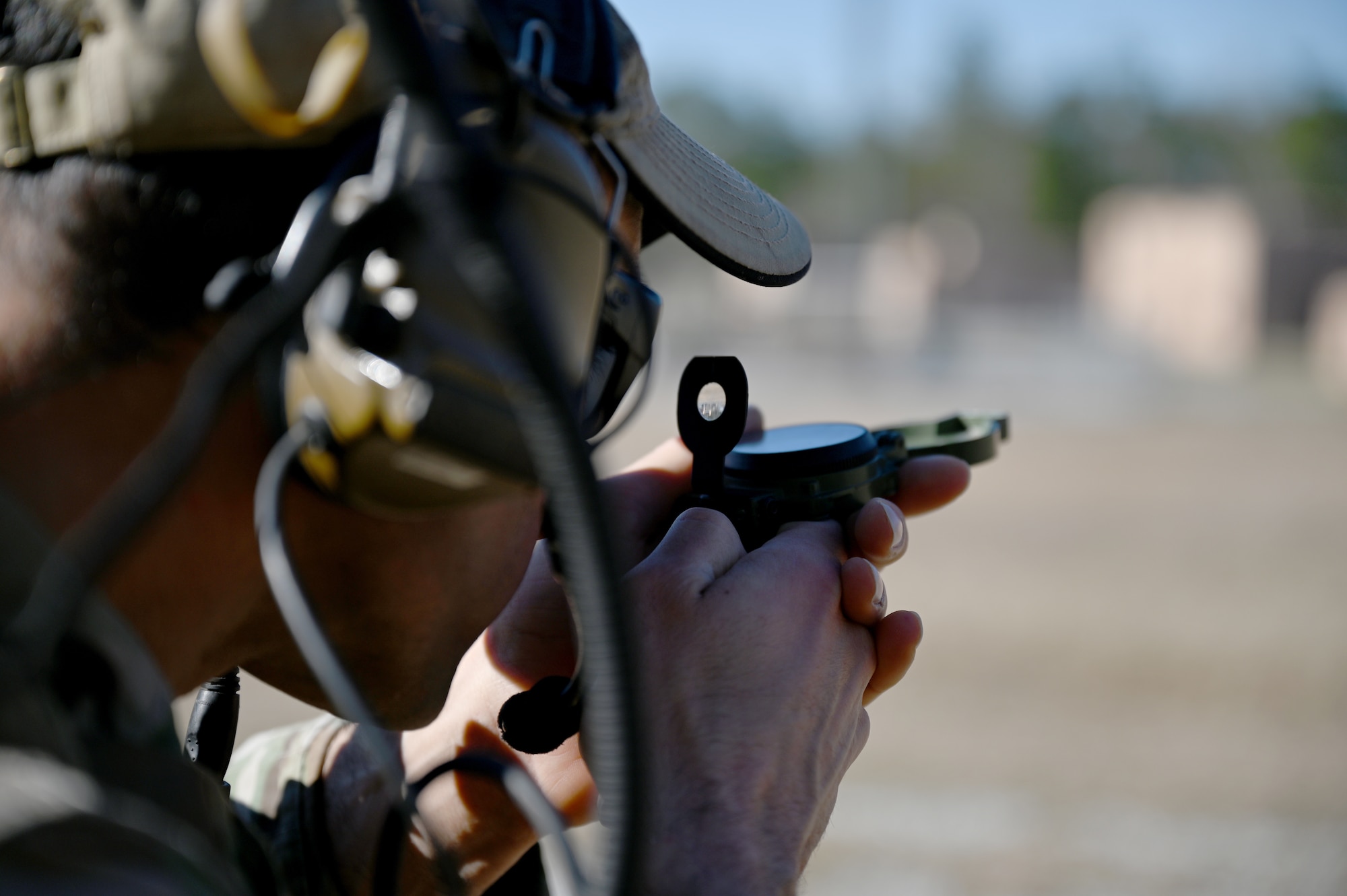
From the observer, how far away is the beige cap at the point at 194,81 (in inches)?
34.3

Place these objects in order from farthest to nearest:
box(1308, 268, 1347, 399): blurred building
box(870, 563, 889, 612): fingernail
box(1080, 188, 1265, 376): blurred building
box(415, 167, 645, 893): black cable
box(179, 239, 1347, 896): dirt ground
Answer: box(1080, 188, 1265, 376): blurred building
box(1308, 268, 1347, 399): blurred building
box(179, 239, 1347, 896): dirt ground
box(870, 563, 889, 612): fingernail
box(415, 167, 645, 893): black cable

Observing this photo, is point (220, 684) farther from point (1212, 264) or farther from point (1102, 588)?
point (1212, 264)

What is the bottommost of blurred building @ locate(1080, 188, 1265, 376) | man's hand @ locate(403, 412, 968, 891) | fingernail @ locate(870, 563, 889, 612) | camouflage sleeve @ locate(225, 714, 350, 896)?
blurred building @ locate(1080, 188, 1265, 376)

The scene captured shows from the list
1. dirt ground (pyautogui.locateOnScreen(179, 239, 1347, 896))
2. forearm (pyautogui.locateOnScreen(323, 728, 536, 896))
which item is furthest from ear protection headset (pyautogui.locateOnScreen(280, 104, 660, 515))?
dirt ground (pyautogui.locateOnScreen(179, 239, 1347, 896))

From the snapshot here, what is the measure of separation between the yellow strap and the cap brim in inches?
12.0

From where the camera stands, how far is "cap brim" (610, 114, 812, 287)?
1.20m

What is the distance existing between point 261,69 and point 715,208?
57 cm

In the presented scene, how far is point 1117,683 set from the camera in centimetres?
570

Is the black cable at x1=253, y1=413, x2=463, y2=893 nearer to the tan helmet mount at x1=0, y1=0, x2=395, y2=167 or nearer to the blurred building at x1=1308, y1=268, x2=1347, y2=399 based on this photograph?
the tan helmet mount at x1=0, y1=0, x2=395, y2=167

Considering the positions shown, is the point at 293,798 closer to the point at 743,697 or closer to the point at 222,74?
the point at 743,697

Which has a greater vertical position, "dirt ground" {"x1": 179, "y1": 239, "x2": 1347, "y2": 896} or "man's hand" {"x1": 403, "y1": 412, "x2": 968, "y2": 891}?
"man's hand" {"x1": 403, "y1": 412, "x2": 968, "y2": 891}

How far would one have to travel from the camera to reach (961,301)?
3341cm

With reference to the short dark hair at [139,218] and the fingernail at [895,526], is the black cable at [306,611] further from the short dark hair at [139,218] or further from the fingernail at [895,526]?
the fingernail at [895,526]

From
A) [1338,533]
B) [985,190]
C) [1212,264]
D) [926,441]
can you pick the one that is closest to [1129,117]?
[985,190]
